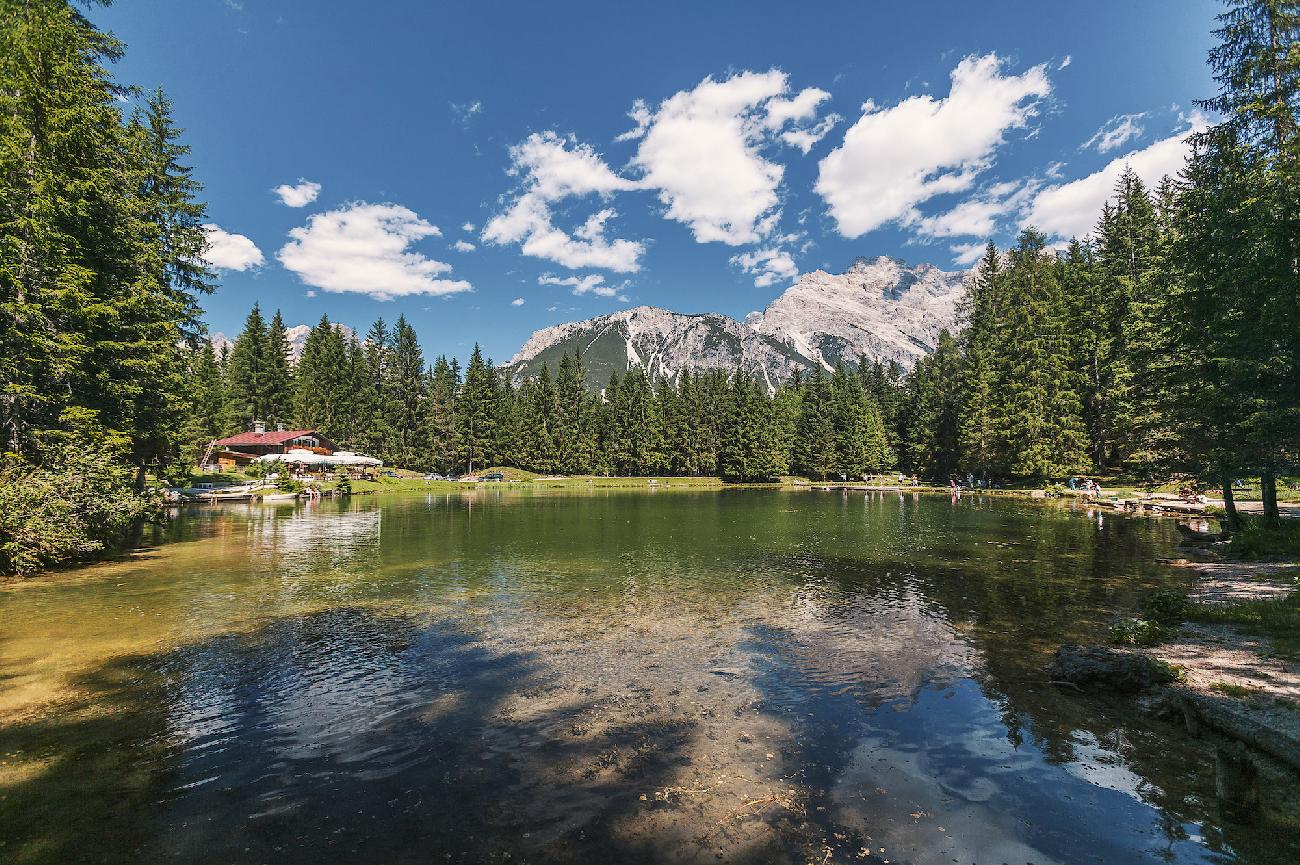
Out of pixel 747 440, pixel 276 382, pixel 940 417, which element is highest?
pixel 276 382

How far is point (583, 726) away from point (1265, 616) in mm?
17802

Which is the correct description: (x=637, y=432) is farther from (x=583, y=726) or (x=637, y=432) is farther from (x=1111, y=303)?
(x=583, y=726)

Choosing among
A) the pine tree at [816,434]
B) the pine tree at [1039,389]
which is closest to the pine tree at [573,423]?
the pine tree at [816,434]

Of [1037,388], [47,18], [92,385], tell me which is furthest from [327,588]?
[1037,388]

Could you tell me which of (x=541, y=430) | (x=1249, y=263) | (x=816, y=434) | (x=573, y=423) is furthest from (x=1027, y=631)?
(x=573, y=423)

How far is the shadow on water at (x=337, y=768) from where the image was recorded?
23.0 feet

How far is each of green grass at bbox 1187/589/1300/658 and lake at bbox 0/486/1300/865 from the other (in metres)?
2.52

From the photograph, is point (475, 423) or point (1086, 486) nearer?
point (1086, 486)

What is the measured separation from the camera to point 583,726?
10469mm

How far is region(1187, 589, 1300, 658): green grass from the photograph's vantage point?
1322 cm

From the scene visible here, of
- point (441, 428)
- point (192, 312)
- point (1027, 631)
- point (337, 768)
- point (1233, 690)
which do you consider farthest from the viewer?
point (441, 428)

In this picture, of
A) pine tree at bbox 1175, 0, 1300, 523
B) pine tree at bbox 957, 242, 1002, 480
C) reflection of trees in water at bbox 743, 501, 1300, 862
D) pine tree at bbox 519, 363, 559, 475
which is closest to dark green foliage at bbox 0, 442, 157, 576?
reflection of trees in water at bbox 743, 501, 1300, 862

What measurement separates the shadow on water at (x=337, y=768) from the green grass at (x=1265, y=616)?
14282mm

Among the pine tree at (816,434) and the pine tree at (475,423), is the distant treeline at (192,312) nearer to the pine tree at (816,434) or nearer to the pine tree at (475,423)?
the pine tree at (816,434)
